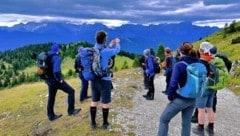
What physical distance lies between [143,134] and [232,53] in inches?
1772

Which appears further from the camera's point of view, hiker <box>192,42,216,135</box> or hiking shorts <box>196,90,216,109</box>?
hiking shorts <box>196,90,216,109</box>

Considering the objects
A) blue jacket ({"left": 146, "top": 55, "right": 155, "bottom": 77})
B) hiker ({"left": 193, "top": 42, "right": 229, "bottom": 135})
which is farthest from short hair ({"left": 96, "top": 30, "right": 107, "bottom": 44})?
blue jacket ({"left": 146, "top": 55, "right": 155, "bottom": 77})

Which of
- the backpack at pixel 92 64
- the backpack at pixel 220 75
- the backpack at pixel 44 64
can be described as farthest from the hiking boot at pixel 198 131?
the backpack at pixel 44 64

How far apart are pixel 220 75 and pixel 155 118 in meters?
5.24

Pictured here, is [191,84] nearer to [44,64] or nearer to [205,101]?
[205,101]

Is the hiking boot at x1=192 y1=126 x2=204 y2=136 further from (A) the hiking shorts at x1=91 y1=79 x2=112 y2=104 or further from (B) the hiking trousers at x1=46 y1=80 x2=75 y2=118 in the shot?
(B) the hiking trousers at x1=46 y1=80 x2=75 y2=118

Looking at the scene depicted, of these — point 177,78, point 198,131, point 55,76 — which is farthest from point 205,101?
point 55,76

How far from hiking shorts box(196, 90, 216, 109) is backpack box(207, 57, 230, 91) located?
0.27m

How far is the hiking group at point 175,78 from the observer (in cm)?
1456

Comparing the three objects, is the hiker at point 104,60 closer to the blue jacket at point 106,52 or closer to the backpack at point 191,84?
the blue jacket at point 106,52

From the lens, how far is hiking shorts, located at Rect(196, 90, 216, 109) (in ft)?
57.9

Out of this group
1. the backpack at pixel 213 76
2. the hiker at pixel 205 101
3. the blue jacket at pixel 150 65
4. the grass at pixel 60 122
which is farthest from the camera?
the blue jacket at pixel 150 65

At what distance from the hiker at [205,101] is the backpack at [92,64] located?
3.81 meters

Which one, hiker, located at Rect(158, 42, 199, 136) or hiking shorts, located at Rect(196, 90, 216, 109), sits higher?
hiker, located at Rect(158, 42, 199, 136)
